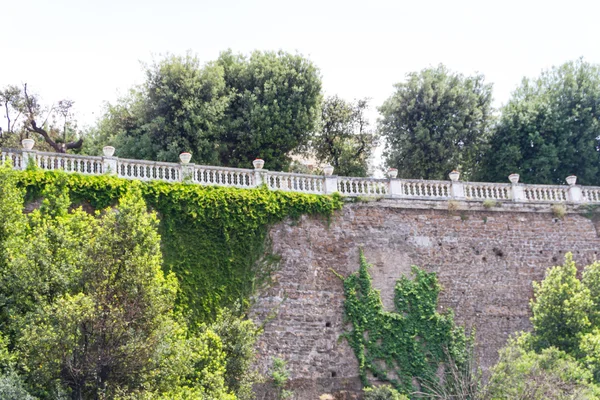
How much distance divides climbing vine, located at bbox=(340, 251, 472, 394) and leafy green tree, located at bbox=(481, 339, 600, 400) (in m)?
2.13

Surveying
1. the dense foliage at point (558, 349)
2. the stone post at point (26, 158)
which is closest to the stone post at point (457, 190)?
the dense foliage at point (558, 349)

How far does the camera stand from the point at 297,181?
18.8m

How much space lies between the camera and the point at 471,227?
1986 centimetres

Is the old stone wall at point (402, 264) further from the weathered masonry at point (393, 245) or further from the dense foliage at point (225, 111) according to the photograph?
the dense foliage at point (225, 111)

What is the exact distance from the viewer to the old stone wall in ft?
57.2

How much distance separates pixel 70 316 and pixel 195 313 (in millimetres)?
4326

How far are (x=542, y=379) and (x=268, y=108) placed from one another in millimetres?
12120

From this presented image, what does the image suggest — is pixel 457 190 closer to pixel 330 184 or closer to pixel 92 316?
pixel 330 184

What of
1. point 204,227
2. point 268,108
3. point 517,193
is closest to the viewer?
point 204,227

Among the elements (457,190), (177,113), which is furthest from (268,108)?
(457,190)

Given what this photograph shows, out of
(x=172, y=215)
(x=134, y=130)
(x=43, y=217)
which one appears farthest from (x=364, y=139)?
(x=43, y=217)

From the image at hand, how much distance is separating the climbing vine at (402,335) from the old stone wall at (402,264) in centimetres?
28

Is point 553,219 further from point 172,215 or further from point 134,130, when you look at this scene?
point 134,130

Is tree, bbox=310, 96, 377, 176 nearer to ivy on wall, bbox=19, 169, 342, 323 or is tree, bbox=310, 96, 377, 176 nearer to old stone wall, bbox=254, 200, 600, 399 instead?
old stone wall, bbox=254, 200, 600, 399
